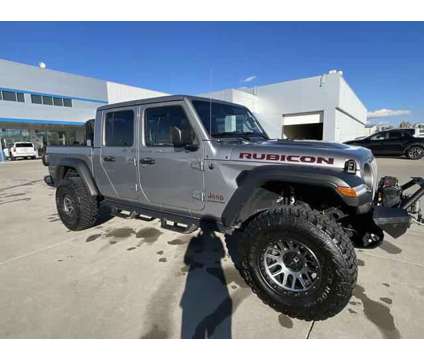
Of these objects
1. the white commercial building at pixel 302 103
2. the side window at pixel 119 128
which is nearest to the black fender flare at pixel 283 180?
the side window at pixel 119 128

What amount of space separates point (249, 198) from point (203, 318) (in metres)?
1.12

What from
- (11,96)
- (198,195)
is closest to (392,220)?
(198,195)

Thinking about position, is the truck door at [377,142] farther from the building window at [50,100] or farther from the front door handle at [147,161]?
the building window at [50,100]

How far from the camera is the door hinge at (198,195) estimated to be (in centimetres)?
277

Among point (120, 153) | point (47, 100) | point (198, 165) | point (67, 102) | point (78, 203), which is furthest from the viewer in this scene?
point (67, 102)

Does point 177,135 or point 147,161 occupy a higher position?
point 177,135

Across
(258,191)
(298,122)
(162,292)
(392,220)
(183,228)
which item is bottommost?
(162,292)

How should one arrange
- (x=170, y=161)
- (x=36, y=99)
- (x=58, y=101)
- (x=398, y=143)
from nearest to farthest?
1. (x=170, y=161)
2. (x=398, y=143)
3. (x=36, y=99)
4. (x=58, y=101)

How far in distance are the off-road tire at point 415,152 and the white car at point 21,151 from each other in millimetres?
28833

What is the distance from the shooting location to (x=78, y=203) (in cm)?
398

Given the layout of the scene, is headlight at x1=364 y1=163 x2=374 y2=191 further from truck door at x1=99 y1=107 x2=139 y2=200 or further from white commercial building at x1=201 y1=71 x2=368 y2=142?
white commercial building at x1=201 y1=71 x2=368 y2=142

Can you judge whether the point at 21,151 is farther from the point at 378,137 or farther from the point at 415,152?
the point at 415,152

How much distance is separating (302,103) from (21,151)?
25385mm

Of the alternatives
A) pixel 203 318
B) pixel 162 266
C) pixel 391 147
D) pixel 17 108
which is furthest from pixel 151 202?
pixel 17 108
